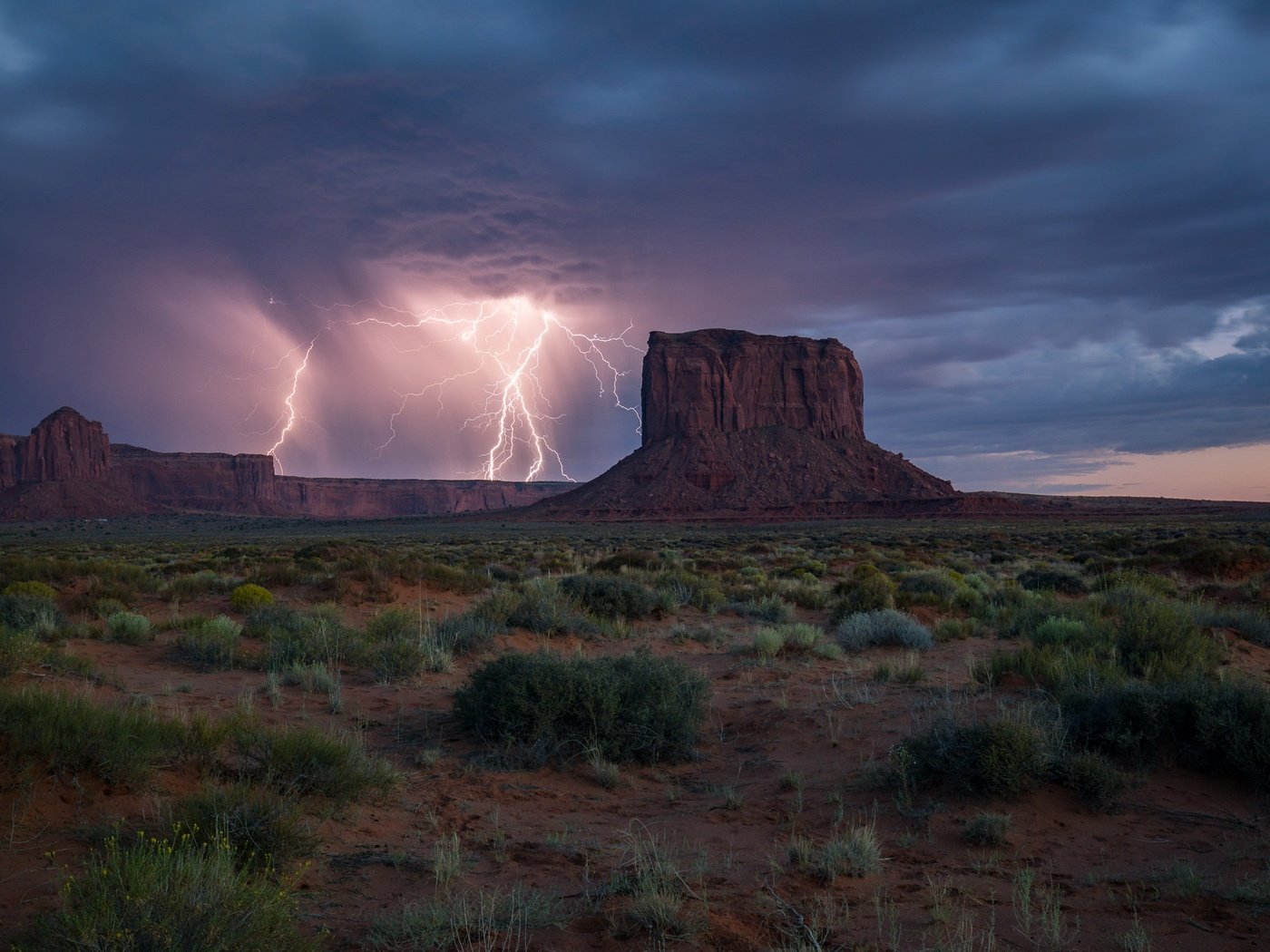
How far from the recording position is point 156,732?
5.63 meters

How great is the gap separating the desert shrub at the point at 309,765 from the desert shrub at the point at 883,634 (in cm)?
821

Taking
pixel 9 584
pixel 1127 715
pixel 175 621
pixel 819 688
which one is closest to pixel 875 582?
pixel 819 688

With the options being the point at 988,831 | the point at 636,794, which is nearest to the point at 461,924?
the point at 636,794

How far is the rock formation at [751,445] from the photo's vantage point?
9975 cm

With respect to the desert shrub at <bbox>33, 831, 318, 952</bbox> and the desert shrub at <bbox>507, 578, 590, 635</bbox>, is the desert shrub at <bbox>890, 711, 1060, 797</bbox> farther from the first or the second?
the desert shrub at <bbox>507, 578, 590, 635</bbox>

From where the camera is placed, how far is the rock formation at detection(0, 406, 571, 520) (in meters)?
132

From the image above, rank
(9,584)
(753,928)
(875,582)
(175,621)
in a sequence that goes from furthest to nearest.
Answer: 1. (875,582)
2. (9,584)
3. (175,621)
4. (753,928)

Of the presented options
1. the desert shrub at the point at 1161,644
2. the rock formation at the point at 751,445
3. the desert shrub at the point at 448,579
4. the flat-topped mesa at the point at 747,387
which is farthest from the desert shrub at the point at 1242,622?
the flat-topped mesa at the point at 747,387

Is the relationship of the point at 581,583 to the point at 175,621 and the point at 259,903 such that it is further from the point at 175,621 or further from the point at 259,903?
the point at 259,903

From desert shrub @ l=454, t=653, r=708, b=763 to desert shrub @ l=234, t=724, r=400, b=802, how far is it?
1529mm

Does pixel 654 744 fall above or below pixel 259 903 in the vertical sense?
below

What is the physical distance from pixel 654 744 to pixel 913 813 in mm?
2434

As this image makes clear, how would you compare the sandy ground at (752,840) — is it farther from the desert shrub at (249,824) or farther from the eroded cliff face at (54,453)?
the eroded cliff face at (54,453)

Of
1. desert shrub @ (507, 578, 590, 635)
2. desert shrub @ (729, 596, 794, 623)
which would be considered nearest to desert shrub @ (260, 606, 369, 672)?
desert shrub @ (507, 578, 590, 635)
